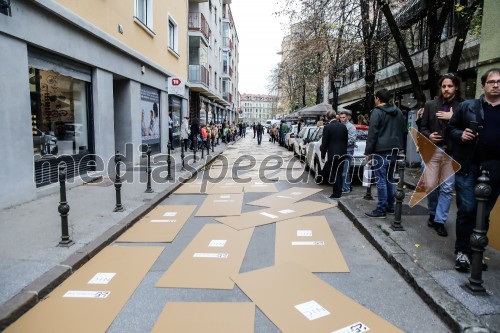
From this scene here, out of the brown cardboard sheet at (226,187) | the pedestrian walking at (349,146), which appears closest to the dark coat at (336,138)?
the pedestrian walking at (349,146)

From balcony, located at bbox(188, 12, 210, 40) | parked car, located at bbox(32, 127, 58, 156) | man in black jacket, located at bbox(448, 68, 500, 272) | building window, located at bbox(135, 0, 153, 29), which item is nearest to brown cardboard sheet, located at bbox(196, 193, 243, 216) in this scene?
parked car, located at bbox(32, 127, 58, 156)

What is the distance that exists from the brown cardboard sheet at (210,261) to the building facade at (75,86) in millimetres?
3863

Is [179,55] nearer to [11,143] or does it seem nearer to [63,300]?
[11,143]

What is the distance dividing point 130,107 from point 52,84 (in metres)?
4.52

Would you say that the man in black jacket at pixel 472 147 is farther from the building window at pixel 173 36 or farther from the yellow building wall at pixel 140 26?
the building window at pixel 173 36

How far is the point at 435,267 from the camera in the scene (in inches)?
156

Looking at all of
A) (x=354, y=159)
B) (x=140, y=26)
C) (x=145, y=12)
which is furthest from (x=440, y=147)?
(x=145, y=12)

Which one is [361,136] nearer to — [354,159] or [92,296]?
[354,159]

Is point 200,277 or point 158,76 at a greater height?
point 158,76

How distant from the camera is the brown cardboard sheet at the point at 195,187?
9.23 m

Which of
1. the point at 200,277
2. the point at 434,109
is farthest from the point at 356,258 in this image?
the point at 434,109

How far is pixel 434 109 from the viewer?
200 inches

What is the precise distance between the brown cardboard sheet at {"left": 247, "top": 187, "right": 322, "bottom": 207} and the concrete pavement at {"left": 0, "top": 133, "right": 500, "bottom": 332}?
126cm

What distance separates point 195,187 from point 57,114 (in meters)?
3.78
